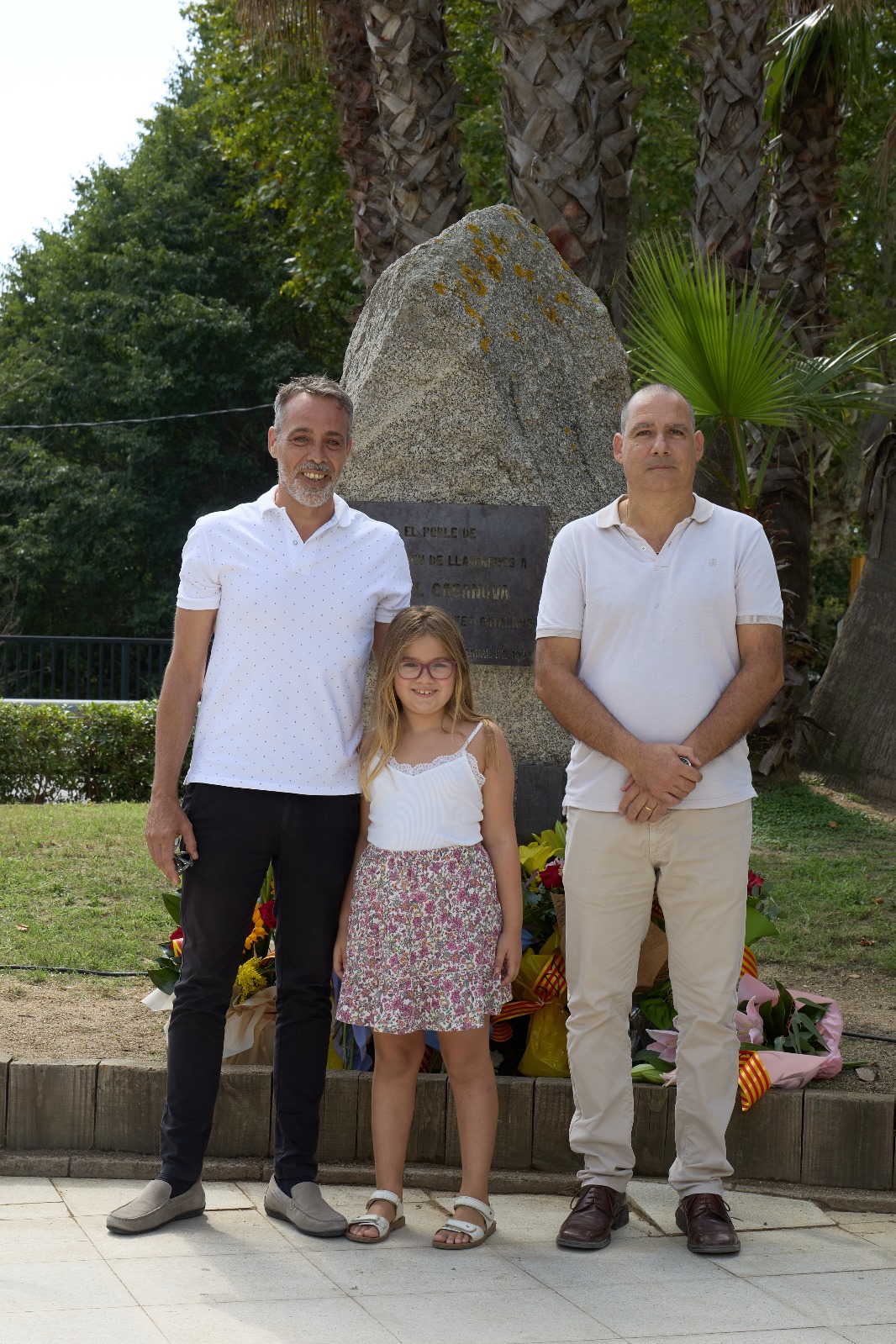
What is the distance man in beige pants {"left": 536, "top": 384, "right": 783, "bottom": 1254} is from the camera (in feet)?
11.1

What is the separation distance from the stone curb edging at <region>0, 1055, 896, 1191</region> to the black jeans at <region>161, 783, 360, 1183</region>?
40 centimetres

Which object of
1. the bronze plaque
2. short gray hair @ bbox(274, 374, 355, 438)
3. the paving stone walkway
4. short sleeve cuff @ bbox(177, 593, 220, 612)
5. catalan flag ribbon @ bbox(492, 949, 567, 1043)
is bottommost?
the paving stone walkway

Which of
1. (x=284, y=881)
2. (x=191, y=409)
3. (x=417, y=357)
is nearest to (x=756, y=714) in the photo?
(x=284, y=881)

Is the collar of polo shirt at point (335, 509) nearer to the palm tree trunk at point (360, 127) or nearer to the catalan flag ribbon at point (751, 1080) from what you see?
the catalan flag ribbon at point (751, 1080)

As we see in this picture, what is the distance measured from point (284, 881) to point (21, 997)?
1.92 metres

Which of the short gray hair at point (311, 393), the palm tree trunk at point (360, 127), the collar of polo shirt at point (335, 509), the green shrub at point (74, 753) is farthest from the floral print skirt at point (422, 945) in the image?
the palm tree trunk at point (360, 127)

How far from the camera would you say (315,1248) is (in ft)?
10.7

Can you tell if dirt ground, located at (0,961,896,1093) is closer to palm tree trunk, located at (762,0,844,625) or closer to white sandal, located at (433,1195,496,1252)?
white sandal, located at (433,1195,496,1252)

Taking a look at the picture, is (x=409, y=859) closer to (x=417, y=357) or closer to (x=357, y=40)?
(x=417, y=357)

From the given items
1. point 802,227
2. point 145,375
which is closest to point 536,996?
point 802,227

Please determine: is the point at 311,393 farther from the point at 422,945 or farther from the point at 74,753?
the point at 74,753

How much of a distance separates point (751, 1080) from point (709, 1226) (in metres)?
0.59

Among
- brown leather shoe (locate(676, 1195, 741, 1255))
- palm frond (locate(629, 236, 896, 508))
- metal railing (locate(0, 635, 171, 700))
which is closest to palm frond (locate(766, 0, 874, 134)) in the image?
palm frond (locate(629, 236, 896, 508))

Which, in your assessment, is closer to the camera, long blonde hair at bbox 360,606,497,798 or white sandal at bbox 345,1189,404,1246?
white sandal at bbox 345,1189,404,1246
